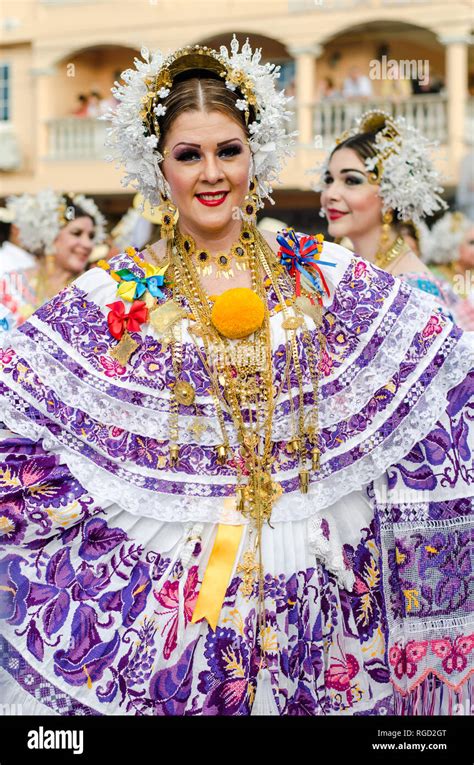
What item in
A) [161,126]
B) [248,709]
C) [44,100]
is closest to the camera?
[248,709]

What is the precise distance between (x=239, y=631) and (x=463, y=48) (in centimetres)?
1541

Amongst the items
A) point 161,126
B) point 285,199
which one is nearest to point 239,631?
point 161,126

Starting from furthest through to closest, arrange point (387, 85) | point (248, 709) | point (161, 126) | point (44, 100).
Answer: point (44, 100)
point (387, 85)
point (161, 126)
point (248, 709)

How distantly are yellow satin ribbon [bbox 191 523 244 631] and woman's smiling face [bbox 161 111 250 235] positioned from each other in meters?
0.93

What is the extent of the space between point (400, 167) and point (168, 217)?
2.22 m

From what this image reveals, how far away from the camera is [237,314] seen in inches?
134

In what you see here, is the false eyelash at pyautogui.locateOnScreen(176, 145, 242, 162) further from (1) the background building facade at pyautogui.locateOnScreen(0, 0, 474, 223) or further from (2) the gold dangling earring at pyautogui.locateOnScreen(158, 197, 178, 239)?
(1) the background building facade at pyautogui.locateOnScreen(0, 0, 474, 223)

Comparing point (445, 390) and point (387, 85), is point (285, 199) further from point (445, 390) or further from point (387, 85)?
point (445, 390)

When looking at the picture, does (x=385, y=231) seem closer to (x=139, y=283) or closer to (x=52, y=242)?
(x=139, y=283)

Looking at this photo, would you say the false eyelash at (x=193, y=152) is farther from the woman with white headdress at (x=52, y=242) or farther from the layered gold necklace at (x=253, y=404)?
the woman with white headdress at (x=52, y=242)

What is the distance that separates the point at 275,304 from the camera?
3.53 metres

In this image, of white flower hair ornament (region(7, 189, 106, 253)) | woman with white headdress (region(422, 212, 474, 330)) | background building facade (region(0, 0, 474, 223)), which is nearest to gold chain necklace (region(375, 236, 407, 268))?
white flower hair ornament (region(7, 189, 106, 253))

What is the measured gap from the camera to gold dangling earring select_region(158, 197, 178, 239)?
361 cm

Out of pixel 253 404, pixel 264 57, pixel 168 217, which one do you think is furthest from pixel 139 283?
pixel 264 57
